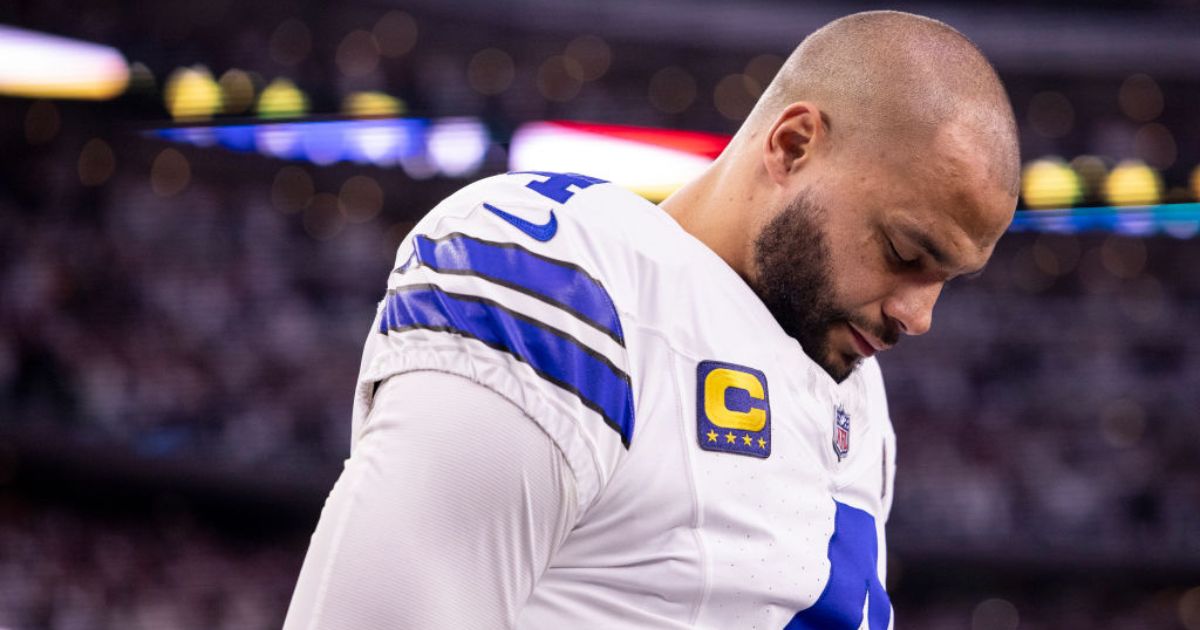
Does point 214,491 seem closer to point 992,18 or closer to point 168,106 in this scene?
point 168,106

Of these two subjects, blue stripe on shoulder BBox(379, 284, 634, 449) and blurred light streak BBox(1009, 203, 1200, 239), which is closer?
blue stripe on shoulder BBox(379, 284, 634, 449)

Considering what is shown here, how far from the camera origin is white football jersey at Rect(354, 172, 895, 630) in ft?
3.01

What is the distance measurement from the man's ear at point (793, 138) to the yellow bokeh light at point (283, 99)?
24.3 ft

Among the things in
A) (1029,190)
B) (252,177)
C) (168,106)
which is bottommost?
(1029,190)

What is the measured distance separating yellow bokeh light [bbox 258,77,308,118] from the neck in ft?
24.0

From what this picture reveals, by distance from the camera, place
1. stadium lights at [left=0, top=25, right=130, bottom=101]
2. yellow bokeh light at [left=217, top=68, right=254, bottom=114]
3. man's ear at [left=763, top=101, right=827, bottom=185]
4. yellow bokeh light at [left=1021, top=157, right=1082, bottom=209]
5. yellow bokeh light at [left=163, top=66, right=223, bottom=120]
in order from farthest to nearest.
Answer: yellow bokeh light at [left=1021, top=157, right=1082, bottom=209] < yellow bokeh light at [left=217, top=68, right=254, bottom=114] < yellow bokeh light at [left=163, top=66, right=223, bottom=120] < stadium lights at [left=0, top=25, right=130, bottom=101] < man's ear at [left=763, top=101, right=827, bottom=185]

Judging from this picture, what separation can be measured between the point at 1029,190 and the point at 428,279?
9559 millimetres

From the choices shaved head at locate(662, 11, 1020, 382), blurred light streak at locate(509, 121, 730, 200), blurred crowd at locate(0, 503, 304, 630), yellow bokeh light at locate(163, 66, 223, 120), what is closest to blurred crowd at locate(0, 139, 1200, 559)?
yellow bokeh light at locate(163, 66, 223, 120)

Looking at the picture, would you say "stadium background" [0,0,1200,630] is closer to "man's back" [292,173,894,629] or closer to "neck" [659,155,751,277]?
"neck" [659,155,751,277]

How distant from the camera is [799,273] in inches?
46.7

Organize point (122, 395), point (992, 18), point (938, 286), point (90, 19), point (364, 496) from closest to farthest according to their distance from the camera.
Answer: point (364, 496) < point (938, 286) < point (122, 395) < point (90, 19) < point (992, 18)

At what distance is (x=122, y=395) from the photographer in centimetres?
717

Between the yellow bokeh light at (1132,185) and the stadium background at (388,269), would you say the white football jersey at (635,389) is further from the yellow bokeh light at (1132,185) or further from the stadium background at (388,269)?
the yellow bokeh light at (1132,185)

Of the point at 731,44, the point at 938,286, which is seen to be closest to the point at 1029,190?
the point at 731,44
